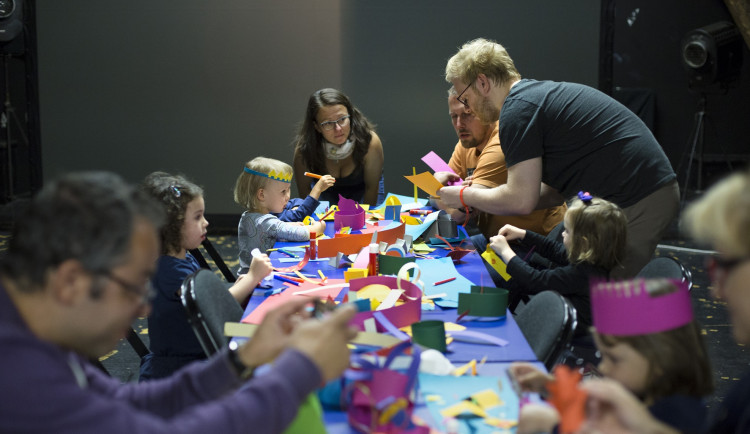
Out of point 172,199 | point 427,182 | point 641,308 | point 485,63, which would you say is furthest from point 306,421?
point 427,182

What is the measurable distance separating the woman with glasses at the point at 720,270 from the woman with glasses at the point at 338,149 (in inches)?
152

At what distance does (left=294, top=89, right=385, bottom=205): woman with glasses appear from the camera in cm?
508

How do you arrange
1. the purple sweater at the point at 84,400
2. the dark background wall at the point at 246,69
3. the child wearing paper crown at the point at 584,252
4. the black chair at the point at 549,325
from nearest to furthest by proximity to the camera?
the purple sweater at the point at 84,400, the black chair at the point at 549,325, the child wearing paper crown at the point at 584,252, the dark background wall at the point at 246,69

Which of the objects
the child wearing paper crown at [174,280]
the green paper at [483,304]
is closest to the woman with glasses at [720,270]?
the green paper at [483,304]

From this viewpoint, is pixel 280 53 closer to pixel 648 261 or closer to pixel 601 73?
pixel 601 73

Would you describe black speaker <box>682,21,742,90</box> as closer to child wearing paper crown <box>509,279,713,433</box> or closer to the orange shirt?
the orange shirt

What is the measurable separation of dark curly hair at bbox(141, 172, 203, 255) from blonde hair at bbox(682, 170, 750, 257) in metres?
2.14

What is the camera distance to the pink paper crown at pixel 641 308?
5.05 feet

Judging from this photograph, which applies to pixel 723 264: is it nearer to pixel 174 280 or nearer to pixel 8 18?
pixel 174 280

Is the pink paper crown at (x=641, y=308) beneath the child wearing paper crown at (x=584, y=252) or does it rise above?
above

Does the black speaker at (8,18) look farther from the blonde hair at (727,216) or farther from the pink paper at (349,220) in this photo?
the blonde hair at (727,216)

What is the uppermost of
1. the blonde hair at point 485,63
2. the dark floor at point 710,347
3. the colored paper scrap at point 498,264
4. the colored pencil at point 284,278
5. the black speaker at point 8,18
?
the black speaker at point 8,18

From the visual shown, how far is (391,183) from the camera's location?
770cm

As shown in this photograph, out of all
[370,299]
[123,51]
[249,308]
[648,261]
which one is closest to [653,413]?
[370,299]
